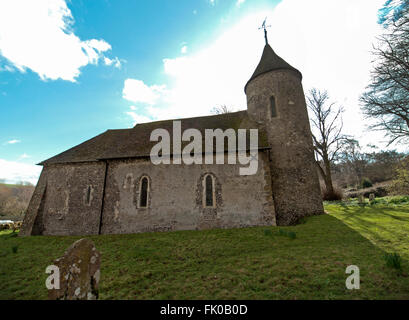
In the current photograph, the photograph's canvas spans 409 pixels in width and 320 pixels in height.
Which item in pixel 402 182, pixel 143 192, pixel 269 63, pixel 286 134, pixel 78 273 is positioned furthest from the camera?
A: pixel 402 182

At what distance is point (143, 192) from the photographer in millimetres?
12461

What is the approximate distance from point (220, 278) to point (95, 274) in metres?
3.33

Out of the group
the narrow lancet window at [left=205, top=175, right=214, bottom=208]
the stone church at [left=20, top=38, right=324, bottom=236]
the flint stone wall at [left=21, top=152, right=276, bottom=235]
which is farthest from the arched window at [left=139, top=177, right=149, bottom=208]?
the narrow lancet window at [left=205, top=175, right=214, bottom=208]

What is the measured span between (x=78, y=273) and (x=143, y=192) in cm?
924

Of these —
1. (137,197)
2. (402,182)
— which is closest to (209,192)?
(137,197)

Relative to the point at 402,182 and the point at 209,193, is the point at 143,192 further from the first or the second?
the point at 402,182

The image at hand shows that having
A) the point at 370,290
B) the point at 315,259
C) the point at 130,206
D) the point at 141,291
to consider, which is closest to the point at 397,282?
the point at 370,290

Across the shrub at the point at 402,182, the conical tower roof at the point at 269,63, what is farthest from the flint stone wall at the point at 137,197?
the shrub at the point at 402,182

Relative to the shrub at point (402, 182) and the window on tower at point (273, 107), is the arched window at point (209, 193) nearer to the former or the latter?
the window on tower at point (273, 107)

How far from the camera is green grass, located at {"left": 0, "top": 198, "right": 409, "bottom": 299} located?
180 inches

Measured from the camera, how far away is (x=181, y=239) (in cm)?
935

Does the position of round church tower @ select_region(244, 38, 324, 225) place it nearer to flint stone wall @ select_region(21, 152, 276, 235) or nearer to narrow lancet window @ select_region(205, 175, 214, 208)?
flint stone wall @ select_region(21, 152, 276, 235)
